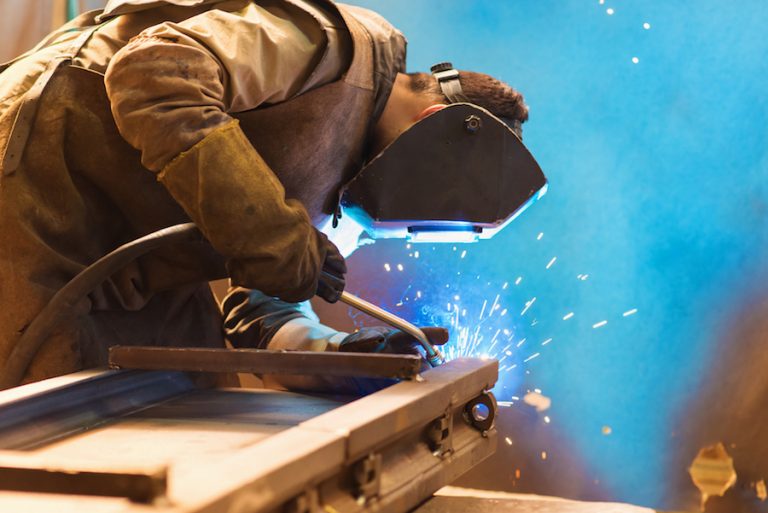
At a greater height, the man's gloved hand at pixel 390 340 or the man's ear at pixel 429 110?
the man's ear at pixel 429 110

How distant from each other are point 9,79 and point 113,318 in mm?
622

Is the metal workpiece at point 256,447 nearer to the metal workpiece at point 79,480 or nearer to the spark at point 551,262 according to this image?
the metal workpiece at point 79,480

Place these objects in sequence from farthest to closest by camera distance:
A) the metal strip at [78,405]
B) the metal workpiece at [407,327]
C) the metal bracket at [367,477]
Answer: the metal workpiece at [407,327] → the metal strip at [78,405] → the metal bracket at [367,477]

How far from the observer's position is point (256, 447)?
1114 millimetres

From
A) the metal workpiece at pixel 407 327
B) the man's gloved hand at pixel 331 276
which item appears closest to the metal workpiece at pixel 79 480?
the man's gloved hand at pixel 331 276

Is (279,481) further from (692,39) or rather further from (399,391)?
(692,39)

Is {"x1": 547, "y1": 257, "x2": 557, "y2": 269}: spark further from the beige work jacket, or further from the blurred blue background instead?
the beige work jacket

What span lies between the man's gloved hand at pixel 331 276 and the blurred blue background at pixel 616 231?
194 centimetres

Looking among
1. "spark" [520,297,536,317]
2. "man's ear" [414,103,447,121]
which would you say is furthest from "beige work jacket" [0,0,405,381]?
"spark" [520,297,536,317]

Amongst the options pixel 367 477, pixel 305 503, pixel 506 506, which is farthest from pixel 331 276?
pixel 305 503

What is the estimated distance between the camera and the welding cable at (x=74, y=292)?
1.91 metres

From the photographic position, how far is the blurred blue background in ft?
12.3

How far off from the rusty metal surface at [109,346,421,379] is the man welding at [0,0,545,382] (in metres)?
0.19

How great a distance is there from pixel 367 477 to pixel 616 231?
2.81m
